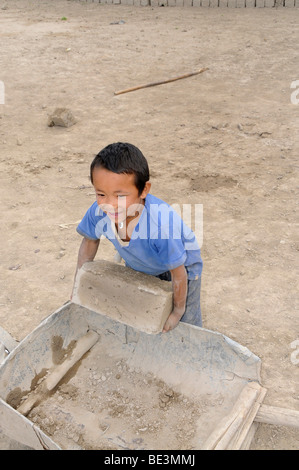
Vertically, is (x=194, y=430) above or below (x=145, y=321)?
below

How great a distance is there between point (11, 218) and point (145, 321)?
7.39 ft

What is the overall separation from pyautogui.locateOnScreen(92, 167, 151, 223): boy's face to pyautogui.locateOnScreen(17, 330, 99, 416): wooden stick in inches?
34.9

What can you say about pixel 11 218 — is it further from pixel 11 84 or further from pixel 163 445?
pixel 11 84

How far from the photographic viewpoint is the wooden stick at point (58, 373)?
2.41 meters

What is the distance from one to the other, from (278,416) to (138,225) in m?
1.07

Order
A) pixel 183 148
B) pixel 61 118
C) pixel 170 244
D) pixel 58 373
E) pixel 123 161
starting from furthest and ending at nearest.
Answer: pixel 61 118
pixel 183 148
pixel 58 373
pixel 170 244
pixel 123 161

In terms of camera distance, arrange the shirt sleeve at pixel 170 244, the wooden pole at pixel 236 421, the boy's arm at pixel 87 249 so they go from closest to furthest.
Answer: the wooden pole at pixel 236 421 < the shirt sleeve at pixel 170 244 < the boy's arm at pixel 87 249

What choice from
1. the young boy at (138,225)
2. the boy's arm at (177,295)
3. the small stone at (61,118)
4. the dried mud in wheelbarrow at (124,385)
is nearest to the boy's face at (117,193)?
the young boy at (138,225)

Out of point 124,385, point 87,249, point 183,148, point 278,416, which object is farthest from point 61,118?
point 278,416

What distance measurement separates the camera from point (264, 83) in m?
6.88

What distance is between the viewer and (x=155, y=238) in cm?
223

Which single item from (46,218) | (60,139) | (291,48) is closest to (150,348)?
(46,218)

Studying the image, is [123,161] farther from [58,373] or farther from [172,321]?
[58,373]

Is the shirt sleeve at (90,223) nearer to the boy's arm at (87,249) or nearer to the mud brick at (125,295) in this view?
the boy's arm at (87,249)
